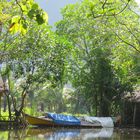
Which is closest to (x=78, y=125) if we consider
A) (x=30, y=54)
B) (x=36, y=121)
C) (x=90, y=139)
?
(x=36, y=121)

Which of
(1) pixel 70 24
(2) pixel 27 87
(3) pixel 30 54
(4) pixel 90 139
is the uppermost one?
(1) pixel 70 24

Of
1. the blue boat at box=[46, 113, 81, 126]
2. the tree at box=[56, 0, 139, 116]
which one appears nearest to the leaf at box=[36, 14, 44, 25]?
the blue boat at box=[46, 113, 81, 126]

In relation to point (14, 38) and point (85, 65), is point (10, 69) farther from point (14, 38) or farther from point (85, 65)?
point (85, 65)

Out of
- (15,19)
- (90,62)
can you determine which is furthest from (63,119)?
(15,19)

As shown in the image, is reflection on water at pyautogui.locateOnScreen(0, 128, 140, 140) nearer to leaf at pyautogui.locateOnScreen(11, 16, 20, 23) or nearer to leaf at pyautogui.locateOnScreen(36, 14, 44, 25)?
leaf at pyautogui.locateOnScreen(11, 16, 20, 23)

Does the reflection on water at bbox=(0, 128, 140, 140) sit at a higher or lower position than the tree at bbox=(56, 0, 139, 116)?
lower

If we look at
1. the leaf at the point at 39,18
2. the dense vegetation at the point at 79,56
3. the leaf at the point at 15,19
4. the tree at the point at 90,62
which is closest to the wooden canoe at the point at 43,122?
the dense vegetation at the point at 79,56

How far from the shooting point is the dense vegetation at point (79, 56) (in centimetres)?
1941

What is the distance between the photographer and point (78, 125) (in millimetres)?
23484

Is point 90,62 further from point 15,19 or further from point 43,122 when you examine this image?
point 15,19

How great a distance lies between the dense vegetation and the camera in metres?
19.4

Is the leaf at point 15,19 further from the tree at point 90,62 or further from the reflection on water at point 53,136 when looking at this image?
the tree at point 90,62

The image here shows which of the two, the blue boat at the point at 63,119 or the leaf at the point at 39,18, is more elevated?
the leaf at the point at 39,18

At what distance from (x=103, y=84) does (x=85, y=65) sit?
90.0 inches
